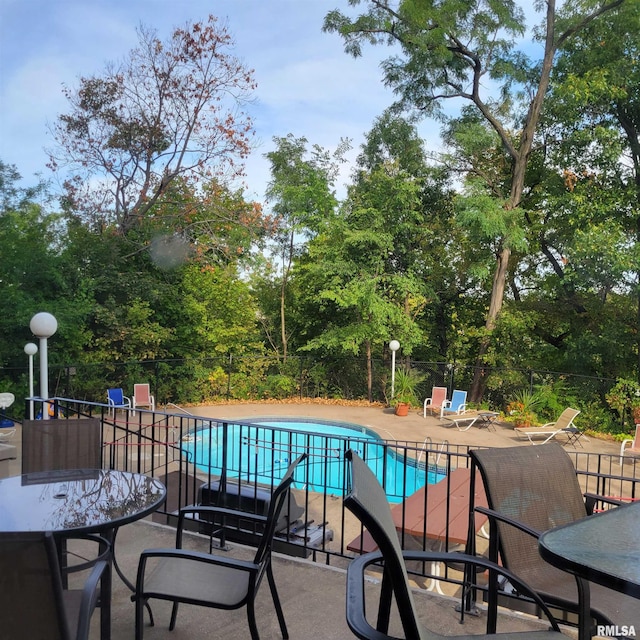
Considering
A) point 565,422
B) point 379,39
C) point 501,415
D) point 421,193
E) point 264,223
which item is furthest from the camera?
point 421,193

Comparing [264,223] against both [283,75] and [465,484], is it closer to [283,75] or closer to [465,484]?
[283,75]

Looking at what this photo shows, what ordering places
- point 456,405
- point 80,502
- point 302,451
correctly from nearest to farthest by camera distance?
point 80,502
point 302,451
point 456,405

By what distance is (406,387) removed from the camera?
13633 mm

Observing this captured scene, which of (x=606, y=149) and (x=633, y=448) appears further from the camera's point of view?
(x=606, y=149)

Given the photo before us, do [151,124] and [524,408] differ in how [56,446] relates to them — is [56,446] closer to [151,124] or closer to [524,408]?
[524,408]

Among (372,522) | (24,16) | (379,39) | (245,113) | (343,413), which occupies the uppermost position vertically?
(379,39)

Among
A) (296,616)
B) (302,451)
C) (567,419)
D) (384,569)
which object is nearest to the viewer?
(384,569)

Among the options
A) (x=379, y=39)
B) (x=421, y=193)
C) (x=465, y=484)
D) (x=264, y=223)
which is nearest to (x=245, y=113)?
(x=264, y=223)

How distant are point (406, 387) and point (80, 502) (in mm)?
11750

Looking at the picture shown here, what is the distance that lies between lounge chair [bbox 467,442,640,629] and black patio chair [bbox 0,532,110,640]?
1.42 metres

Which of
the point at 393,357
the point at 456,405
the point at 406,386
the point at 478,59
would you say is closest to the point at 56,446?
the point at 456,405

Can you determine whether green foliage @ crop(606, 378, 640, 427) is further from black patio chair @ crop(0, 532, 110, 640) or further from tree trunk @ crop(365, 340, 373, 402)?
black patio chair @ crop(0, 532, 110, 640)

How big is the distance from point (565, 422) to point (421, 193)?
341 inches

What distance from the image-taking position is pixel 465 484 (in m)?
5.45
